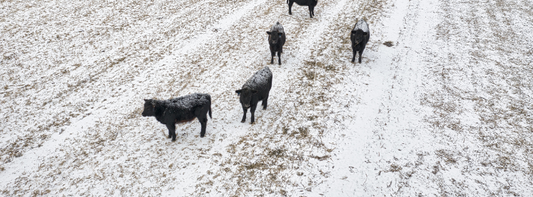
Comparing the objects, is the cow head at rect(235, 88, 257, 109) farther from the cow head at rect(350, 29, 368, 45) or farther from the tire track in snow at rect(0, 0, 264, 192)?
the cow head at rect(350, 29, 368, 45)

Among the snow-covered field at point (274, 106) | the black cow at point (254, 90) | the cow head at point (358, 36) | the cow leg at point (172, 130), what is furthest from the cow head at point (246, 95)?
the cow head at point (358, 36)

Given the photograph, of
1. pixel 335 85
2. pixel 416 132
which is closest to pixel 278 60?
pixel 335 85

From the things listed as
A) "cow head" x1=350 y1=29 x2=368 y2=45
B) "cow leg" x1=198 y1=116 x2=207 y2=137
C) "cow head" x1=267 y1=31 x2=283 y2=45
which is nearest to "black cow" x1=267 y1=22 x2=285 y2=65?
"cow head" x1=267 y1=31 x2=283 y2=45

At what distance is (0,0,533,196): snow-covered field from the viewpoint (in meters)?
6.25

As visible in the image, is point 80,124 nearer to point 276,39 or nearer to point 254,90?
point 254,90

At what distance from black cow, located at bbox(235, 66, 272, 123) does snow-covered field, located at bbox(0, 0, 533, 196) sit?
2.88 feet

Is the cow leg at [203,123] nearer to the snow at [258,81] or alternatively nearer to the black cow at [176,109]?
the black cow at [176,109]

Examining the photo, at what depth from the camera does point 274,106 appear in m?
8.76

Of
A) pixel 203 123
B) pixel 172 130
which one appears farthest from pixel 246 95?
pixel 172 130

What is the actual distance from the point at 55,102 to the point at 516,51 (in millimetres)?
21673

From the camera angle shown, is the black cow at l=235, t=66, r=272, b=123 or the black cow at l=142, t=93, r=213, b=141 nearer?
the black cow at l=142, t=93, r=213, b=141

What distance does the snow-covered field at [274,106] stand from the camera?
6.25m

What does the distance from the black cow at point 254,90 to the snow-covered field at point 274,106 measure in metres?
0.88

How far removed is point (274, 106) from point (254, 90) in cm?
183
